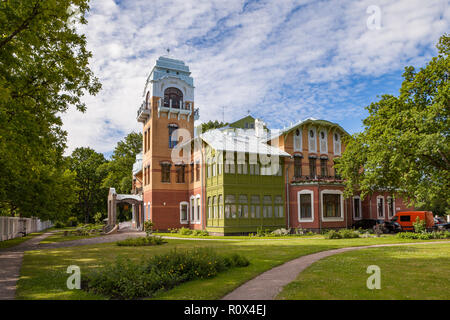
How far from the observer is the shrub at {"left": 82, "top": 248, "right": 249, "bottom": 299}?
8695 millimetres

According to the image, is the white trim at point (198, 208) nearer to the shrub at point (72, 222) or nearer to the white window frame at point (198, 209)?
the white window frame at point (198, 209)

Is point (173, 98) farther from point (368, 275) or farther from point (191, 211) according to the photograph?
point (368, 275)

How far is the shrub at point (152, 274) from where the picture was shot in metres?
8.70

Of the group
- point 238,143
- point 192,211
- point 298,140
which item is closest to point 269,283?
point 238,143

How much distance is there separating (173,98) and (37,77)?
23.8m

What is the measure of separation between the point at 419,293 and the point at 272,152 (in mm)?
25194

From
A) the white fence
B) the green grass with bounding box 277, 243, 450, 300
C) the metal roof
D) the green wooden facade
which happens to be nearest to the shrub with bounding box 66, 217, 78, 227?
the white fence

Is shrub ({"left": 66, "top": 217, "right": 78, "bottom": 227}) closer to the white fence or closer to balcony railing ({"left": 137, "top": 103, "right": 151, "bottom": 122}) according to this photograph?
the white fence

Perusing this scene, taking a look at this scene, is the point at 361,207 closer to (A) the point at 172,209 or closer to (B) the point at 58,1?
(A) the point at 172,209

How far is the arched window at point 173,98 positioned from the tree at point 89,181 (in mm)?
35283

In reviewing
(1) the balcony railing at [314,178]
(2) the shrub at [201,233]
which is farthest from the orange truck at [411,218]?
(2) the shrub at [201,233]

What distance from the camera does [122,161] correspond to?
63.1 meters

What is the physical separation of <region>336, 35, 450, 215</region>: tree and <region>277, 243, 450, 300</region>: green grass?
7.37 m

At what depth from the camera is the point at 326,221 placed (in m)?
33.0
